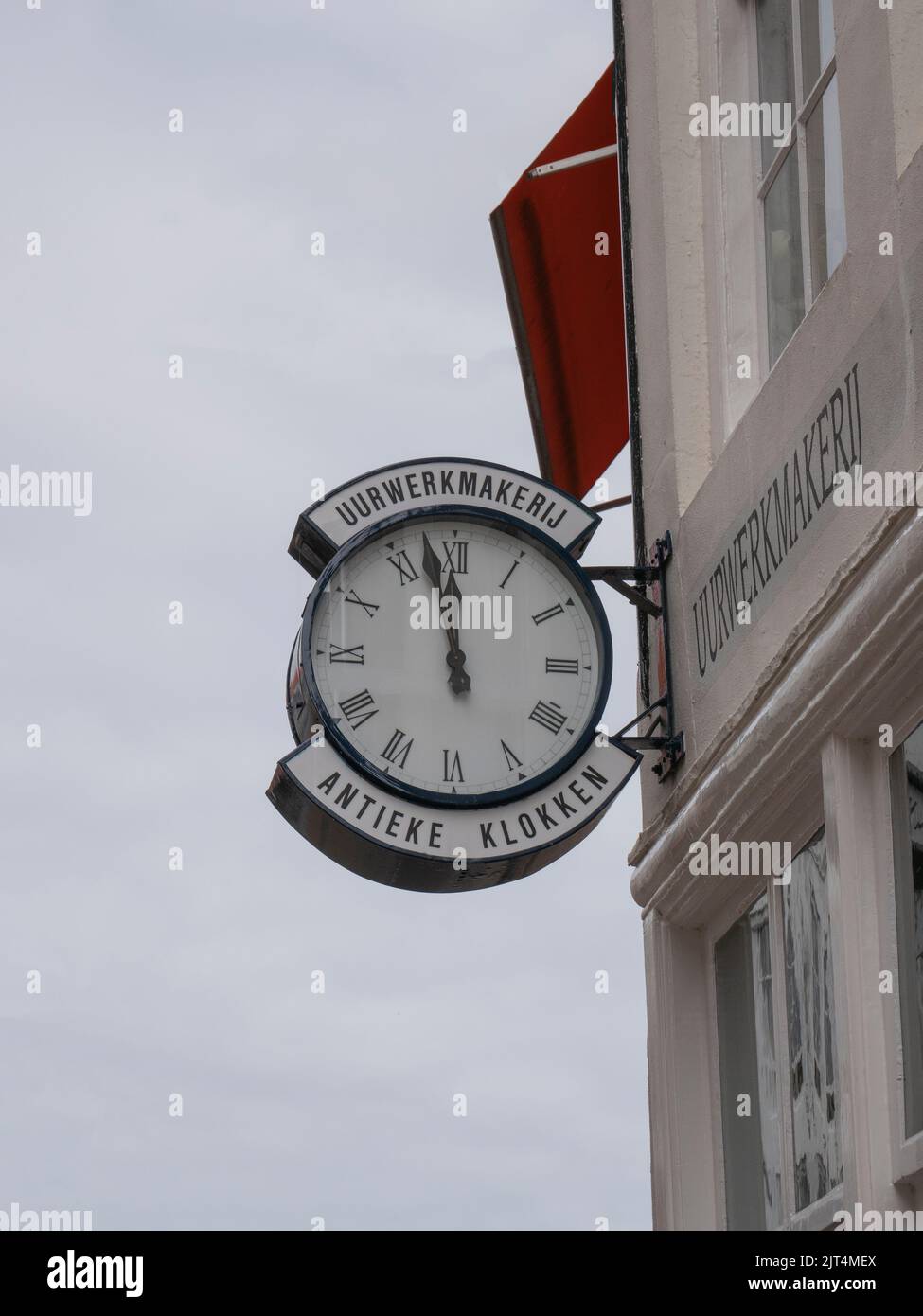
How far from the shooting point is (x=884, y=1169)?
4.96m

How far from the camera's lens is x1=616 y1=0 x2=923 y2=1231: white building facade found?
16.7 feet

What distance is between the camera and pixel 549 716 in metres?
6.59

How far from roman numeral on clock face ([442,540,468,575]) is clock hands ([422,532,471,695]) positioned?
0.8 inches

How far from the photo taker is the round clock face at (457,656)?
253 inches

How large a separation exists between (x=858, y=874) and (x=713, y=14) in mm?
3273

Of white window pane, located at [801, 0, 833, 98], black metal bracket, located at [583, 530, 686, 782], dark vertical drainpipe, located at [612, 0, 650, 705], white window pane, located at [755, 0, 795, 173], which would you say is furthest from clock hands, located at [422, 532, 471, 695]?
white window pane, located at [801, 0, 833, 98]

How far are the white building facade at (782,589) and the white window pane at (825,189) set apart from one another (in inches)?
0.5

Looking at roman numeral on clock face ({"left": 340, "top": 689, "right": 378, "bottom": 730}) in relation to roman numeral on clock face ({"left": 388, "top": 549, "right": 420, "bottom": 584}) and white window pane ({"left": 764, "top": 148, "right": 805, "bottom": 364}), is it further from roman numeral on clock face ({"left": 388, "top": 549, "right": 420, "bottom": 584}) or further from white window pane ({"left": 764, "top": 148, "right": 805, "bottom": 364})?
white window pane ({"left": 764, "top": 148, "right": 805, "bottom": 364})

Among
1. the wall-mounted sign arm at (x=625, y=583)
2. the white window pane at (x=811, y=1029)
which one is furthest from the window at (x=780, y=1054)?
the wall-mounted sign arm at (x=625, y=583)

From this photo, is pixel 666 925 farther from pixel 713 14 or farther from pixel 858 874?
pixel 713 14

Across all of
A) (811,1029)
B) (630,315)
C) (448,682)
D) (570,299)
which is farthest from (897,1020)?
(570,299)

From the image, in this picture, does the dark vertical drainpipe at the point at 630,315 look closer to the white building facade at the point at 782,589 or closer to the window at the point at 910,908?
the white building facade at the point at 782,589

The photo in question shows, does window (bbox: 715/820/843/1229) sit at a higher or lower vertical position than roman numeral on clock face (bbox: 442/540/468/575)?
lower
